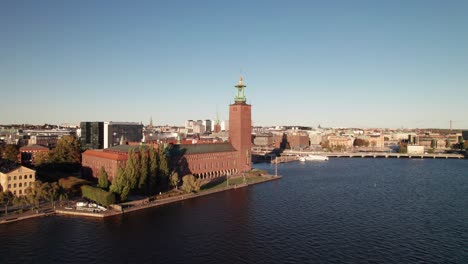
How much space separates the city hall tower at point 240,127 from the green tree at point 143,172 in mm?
37833

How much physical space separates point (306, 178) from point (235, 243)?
179 feet

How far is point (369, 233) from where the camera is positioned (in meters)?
47.2

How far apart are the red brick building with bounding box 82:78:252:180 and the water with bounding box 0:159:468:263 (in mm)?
17699

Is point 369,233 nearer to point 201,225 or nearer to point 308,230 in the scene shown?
point 308,230

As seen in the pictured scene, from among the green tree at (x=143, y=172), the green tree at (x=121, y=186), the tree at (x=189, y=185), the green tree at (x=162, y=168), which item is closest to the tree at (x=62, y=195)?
the green tree at (x=121, y=186)

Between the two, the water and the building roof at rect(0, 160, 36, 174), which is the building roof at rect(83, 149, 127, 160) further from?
the water

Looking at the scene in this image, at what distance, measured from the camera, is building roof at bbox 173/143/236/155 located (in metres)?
86.0

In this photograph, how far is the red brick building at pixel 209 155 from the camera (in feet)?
253

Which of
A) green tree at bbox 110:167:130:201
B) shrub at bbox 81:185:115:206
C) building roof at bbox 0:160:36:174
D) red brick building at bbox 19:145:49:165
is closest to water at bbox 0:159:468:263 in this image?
shrub at bbox 81:185:115:206

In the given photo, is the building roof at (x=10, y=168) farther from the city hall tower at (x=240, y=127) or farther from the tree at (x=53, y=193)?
the city hall tower at (x=240, y=127)

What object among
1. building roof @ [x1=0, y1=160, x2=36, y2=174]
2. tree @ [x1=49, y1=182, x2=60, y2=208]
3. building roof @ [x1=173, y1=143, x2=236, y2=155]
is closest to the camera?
tree @ [x1=49, y1=182, x2=60, y2=208]

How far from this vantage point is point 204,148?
9219 centimetres

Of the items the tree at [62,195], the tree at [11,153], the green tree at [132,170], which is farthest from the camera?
the tree at [11,153]

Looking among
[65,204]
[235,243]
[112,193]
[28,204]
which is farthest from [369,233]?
[28,204]
